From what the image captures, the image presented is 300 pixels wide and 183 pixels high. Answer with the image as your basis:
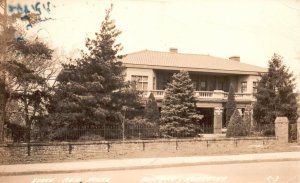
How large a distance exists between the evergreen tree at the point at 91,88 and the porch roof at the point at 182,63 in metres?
13.8

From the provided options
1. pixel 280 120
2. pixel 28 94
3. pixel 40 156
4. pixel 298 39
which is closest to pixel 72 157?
pixel 40 156

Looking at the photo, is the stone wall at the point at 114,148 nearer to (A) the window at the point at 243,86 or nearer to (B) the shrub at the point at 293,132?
(B) the shrub at the point at 293,132

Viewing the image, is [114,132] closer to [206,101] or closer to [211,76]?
[206,101]

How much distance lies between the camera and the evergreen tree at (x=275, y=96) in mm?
26234

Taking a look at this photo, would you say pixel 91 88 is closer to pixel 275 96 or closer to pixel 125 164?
pixel 125 164

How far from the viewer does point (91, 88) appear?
18297 millimetres

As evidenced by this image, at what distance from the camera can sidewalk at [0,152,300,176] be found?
Answer: 43.5 ft

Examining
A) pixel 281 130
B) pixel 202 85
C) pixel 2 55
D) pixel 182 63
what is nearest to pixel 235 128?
pixel 281 130

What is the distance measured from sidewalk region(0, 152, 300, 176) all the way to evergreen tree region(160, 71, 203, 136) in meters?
5.68

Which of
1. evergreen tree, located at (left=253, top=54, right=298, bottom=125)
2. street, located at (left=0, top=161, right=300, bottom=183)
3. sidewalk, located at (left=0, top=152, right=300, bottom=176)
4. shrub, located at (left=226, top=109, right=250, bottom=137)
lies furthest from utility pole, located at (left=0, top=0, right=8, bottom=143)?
evergreen tree, located at (left=253, top=54, right=298, bottom=125)

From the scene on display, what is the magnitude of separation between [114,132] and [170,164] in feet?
13.4

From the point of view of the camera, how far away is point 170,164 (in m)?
14.8

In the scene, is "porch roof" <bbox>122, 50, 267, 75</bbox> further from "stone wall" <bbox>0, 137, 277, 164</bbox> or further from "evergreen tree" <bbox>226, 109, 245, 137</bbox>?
"stone wall" <bbox>0, 137, 277, 164</bbox>

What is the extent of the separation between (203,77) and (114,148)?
23.3m
